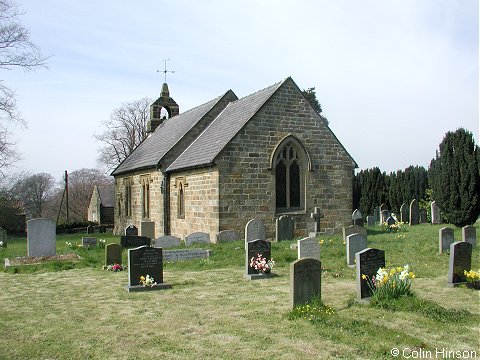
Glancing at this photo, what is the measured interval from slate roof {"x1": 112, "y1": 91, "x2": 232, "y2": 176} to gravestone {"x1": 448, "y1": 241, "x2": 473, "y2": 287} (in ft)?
51.7

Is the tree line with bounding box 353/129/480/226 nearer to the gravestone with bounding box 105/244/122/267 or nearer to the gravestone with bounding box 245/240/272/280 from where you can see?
the gravestone with bounding box 245/240/272/280

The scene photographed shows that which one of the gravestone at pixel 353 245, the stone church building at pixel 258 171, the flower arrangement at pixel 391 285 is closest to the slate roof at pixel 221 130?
the stone church building at pixel 258 171

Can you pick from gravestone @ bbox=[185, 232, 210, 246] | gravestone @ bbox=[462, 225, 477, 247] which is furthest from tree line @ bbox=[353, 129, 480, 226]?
gravestone @ bbox=[185, 232, 210, 246]

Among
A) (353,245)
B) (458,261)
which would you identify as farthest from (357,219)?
(458,261)

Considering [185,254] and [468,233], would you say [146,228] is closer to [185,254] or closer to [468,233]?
[185,254]

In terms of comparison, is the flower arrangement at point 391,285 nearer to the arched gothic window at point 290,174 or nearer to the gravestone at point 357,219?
the arched gothic window at point 290,174

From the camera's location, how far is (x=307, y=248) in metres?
12.6

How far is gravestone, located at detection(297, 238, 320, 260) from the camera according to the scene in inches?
492

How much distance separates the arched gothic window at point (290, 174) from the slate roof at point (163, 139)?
6.19m

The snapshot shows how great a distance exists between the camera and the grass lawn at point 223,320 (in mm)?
6309

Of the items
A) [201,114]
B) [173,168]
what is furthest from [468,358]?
[201,114]

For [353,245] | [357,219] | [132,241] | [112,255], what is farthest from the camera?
[357,219]

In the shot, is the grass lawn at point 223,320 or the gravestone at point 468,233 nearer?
the grass lawn at point 223,320

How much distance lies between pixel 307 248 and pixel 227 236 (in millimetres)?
5133
